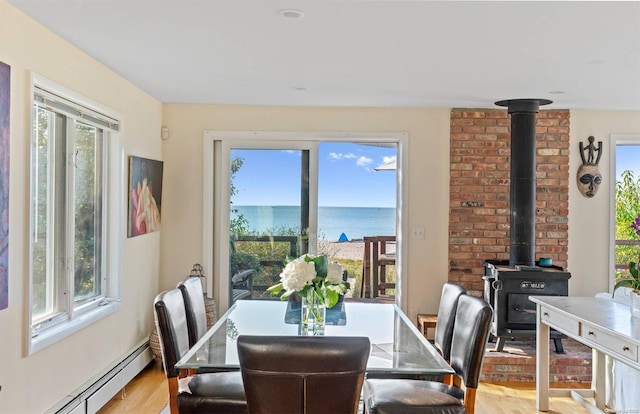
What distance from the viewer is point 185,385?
9.70 ft

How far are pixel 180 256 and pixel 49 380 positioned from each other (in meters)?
2.49

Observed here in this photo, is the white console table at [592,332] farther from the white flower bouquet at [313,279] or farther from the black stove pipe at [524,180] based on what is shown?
the white flower bouquet at [313,279]

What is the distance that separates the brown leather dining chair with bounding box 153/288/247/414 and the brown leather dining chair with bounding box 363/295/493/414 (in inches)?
26.1

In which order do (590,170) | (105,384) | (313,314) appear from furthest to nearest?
1. (590,170)
2. (105,384)
3. (313,314)

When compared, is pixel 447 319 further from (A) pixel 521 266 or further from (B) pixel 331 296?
(A) pixel 521 266

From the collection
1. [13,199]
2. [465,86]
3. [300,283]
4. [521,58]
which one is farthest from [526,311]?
[13,199]

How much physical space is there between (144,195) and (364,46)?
250 centimetres

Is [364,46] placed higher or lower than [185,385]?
higher

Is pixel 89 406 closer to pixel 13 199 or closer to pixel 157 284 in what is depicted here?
pixel 13 199

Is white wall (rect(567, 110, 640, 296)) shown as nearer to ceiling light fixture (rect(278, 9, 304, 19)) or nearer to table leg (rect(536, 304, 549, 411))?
table leg (rect(536, 304, 549, 411))

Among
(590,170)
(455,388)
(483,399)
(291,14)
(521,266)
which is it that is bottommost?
(483,399)

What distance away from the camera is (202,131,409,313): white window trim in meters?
5.64

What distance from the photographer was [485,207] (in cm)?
561

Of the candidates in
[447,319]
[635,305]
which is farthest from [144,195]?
[635,305]
